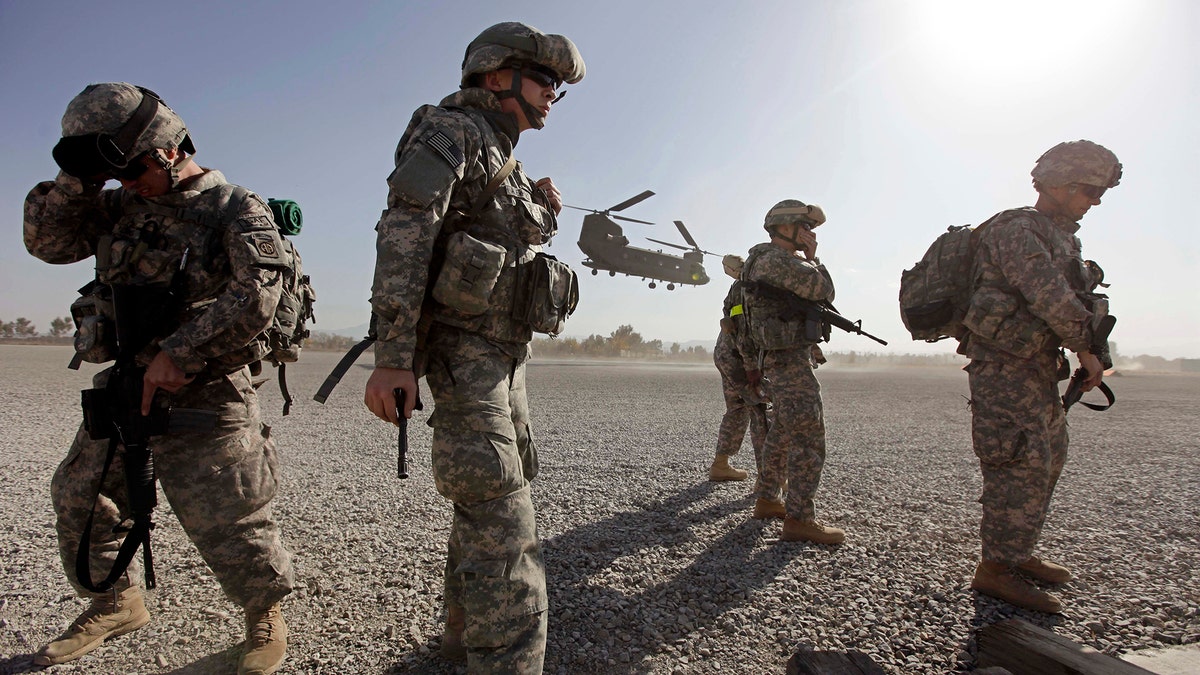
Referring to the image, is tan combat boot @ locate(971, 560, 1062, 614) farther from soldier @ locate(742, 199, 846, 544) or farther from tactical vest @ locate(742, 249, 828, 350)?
tactical vest @ locate(742, 249, 828, 350)

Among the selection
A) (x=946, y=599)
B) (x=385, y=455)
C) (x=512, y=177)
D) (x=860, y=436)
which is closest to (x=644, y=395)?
(x=860, y=436)

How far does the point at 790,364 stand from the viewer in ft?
13.1

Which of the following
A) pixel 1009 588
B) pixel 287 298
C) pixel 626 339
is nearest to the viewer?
pixel 287 298

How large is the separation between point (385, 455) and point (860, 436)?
6.03 meters

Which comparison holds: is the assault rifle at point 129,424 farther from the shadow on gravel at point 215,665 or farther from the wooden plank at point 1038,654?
the wooden plank at point 1038,654

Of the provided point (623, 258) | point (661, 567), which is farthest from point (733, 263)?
point (623, 258)

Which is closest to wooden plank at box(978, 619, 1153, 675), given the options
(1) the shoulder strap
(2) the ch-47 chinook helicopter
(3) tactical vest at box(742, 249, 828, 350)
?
(3) tactical vest at box(742, 249, 828, 350)

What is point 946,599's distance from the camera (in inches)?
114

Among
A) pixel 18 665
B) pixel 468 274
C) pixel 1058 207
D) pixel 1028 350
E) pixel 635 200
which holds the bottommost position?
pixel 18 665

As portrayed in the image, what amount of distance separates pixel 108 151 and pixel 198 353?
813mm

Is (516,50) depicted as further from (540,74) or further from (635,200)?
(635,200)

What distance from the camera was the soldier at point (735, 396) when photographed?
4707 mm

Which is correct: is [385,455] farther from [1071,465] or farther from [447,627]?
[1071,465]

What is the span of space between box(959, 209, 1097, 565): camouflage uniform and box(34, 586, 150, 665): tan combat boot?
13.2ft
